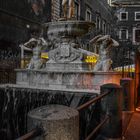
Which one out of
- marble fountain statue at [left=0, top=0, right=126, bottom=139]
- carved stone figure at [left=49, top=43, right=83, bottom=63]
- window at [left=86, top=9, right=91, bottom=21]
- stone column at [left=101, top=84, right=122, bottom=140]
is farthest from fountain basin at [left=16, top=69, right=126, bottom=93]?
window at [left=86, top=9, right=91, bottom=21]

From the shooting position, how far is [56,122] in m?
2.67

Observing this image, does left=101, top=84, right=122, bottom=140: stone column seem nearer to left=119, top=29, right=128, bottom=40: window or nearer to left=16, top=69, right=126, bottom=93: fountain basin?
left=16, top=69, right=126, bottom=93: fountain basin

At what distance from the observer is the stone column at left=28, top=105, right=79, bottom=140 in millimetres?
2619

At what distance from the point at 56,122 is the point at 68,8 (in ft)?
34.1

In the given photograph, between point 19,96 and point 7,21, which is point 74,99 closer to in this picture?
point 19,96

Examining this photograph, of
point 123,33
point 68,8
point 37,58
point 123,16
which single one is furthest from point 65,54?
point 123,16

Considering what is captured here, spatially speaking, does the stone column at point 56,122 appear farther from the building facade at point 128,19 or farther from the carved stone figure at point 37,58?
the building facade at point 128,19

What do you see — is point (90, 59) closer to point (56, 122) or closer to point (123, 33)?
point (56, 122)

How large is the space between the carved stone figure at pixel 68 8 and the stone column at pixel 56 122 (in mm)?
9628

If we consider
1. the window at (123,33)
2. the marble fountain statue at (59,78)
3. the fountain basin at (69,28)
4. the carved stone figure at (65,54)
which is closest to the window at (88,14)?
the window at (123,33)

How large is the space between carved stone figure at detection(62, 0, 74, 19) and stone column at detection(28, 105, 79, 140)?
31.6ft

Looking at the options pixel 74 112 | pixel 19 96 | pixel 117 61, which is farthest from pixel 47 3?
pixel 74 112

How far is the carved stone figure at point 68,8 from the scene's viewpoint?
12.3 m

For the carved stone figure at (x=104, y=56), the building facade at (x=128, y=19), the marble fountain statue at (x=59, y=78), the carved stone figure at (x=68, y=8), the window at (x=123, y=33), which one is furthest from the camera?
the window at (x=123, y=33)
